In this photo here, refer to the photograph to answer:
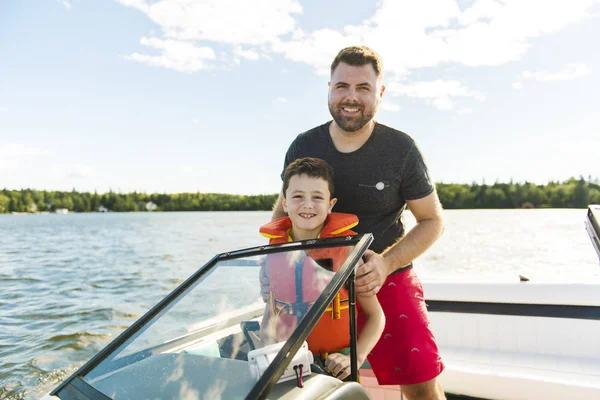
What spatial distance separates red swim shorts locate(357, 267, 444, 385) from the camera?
2449 millimetres

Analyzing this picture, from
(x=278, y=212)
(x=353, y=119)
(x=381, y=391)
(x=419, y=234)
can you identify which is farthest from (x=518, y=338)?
(x=353, y=119)

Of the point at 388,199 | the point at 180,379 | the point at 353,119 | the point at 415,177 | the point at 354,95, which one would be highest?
the point at 354,95

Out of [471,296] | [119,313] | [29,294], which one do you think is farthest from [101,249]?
[471,296]

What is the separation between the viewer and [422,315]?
257cm

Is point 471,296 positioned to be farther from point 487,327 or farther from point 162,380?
point 162,380

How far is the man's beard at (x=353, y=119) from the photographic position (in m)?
2.53

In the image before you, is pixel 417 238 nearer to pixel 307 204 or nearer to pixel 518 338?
pixel 307 204

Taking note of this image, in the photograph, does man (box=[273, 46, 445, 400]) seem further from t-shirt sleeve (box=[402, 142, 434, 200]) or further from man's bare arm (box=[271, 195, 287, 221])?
man's bare arm (box=[271, 195, 287, 221])

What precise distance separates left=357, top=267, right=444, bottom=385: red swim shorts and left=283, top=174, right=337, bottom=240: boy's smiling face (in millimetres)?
535

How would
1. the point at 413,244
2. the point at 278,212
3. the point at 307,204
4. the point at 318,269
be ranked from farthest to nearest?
1. the point at 278,212
2. the point at 413,244
3. the point at 307,204
4. the point at 318,269

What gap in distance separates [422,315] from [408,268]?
0.79 feet

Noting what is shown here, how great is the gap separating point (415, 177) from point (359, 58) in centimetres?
64

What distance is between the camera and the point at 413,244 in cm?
247

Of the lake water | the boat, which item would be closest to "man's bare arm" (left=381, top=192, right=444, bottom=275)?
the boat
